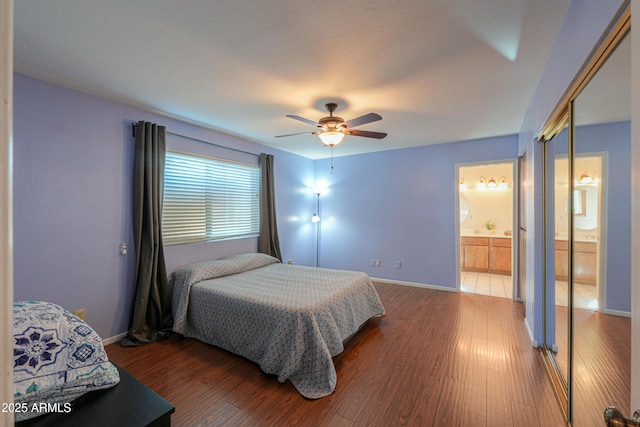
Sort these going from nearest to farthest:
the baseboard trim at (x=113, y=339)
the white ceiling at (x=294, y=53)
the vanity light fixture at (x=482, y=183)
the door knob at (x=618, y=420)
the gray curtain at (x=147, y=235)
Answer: the door knob at (x=618, y=420) < the white ceiling at (x=294, y=53) < the baseboard trim at (x=113, y=339) < the gray curtain at (x=147, y=235) < the vanity light fixture at (x=482, y=183)

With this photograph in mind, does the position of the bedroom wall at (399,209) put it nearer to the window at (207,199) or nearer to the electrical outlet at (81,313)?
the window at (207,199)

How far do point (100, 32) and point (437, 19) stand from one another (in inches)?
83.1

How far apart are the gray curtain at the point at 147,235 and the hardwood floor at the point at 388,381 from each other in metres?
0.25

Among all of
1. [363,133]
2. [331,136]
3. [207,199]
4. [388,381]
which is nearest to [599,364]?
[388,381]

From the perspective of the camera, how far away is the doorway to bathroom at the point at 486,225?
554 centimetres

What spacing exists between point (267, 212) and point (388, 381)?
3071 mm

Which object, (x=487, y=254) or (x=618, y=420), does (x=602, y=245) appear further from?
(x=487, y=254)

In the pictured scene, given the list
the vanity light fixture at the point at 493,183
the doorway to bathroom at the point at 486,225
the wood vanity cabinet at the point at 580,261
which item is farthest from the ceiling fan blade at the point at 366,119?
the vanity light fixture at the point at 493,183

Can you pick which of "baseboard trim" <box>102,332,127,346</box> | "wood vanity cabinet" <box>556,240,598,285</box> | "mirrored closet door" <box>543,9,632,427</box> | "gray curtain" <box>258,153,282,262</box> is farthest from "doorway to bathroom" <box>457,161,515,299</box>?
"baseboard trim" <box>102,332,127,346</box>

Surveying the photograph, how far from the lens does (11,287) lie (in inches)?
16.0

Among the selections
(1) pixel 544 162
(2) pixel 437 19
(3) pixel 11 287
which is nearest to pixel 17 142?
(3) pixel 11 287

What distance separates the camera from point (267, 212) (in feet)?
14.9

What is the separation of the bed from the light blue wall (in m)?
1.60

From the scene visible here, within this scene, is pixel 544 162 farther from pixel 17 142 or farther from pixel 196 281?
pixel 17 142
